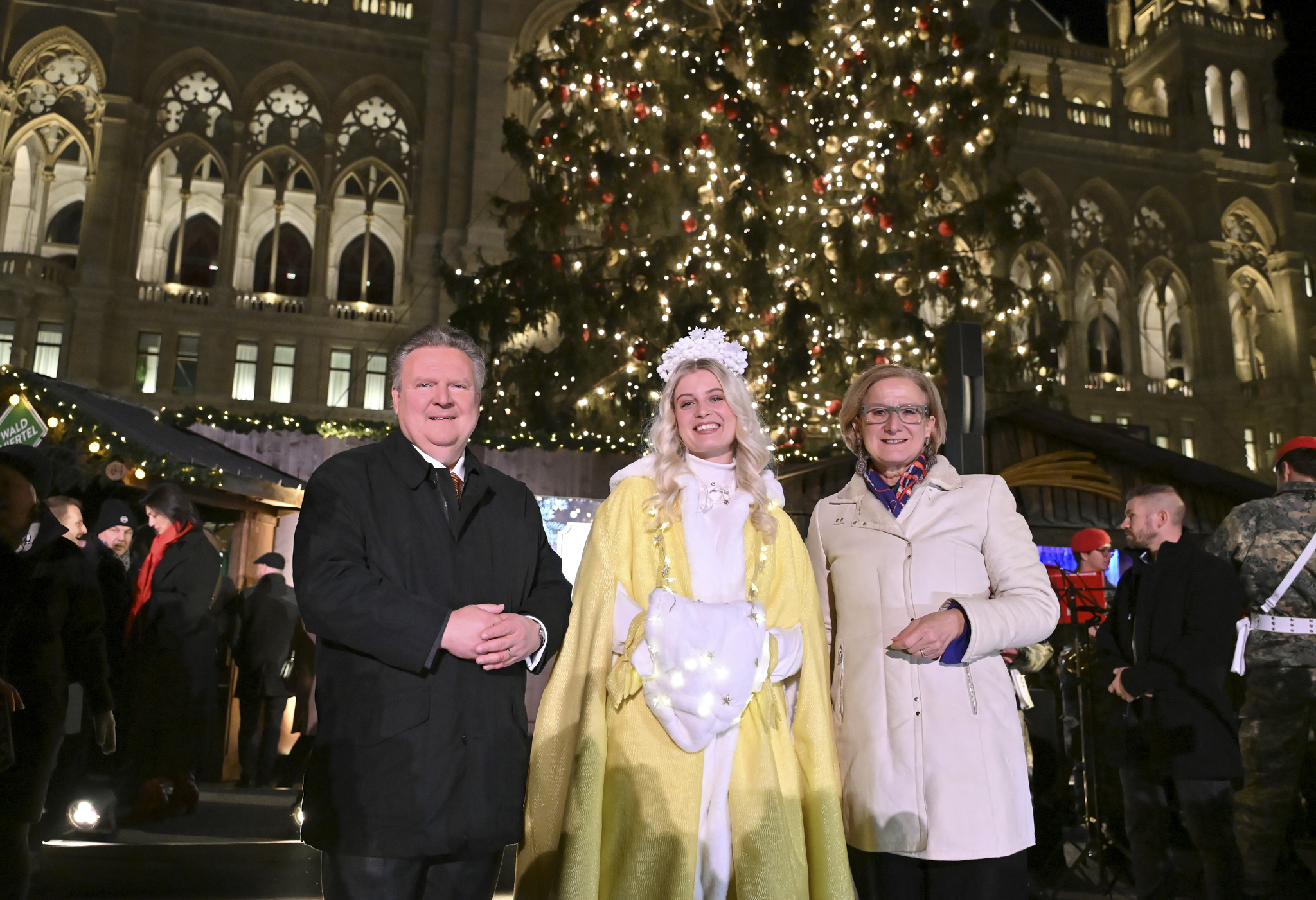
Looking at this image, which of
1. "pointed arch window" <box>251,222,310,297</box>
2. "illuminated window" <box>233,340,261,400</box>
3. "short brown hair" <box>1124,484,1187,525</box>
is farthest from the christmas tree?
"pointed arch window" <box>251,222,310,297</box>

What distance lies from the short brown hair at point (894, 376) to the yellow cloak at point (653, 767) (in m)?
0.46

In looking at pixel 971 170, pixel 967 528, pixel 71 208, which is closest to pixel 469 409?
pixel 967 528

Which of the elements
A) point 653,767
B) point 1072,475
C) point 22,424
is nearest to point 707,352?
point 653,767

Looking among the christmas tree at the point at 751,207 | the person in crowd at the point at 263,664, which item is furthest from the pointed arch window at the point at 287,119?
the person in crowd at the point at 263,664

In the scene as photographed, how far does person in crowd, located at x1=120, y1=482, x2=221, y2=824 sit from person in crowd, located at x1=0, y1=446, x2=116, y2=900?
6.24 ft

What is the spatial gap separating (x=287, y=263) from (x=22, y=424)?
22.2 meters

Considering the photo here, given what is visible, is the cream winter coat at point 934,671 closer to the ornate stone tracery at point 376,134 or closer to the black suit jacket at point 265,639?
the black suit jacket at point 265,639

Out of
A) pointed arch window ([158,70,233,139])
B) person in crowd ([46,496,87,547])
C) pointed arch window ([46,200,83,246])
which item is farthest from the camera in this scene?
pointed arch window ([46,200,83,246])

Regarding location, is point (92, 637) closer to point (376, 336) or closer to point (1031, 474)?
point (1031, 474)

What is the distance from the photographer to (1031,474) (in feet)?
29.2

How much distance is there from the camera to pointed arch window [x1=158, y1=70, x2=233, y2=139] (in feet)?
80.3

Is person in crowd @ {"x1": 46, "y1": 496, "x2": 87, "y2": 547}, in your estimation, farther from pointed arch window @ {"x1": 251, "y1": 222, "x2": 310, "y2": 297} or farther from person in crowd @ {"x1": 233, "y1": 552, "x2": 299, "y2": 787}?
pointed arch window @ {"x1": 251, "y1": 222, "x2": 310, "y2": 297}

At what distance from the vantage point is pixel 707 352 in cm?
257

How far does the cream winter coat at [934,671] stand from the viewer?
221cm
